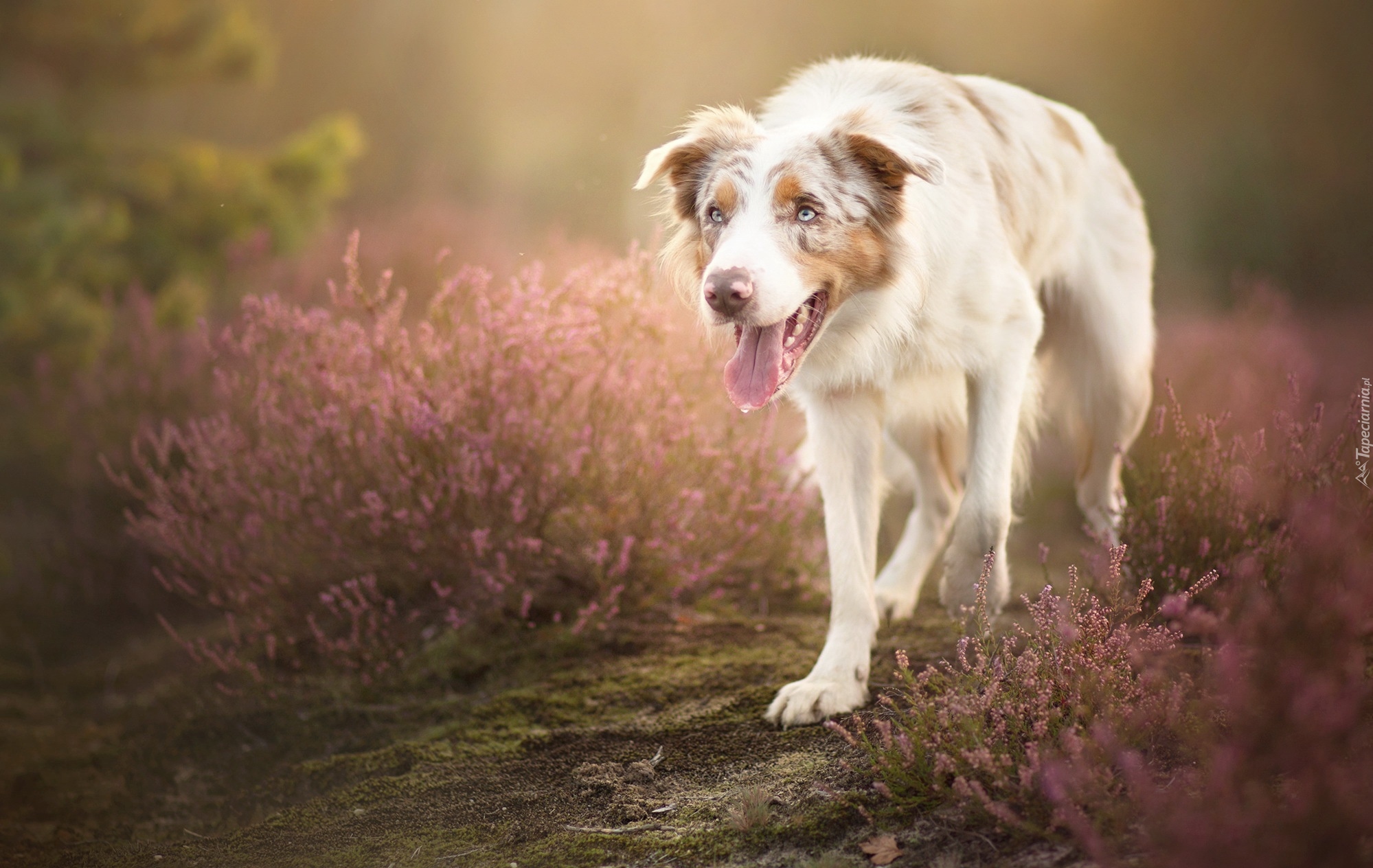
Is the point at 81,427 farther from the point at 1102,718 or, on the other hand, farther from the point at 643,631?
the point at 1102,718

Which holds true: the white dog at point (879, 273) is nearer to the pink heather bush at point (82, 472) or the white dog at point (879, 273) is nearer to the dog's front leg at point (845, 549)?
the dog's front leg at point (845, 549)

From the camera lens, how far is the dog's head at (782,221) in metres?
2.34

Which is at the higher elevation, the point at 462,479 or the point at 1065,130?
the point at 1065,130

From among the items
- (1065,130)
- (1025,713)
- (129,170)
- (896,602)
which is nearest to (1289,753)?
(1025,713)

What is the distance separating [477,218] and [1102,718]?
5821 millimetres

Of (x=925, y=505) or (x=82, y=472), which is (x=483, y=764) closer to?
(x=925, y=505)

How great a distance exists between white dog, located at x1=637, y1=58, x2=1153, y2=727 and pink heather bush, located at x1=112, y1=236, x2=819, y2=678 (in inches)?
24.9

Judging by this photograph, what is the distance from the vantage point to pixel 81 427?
482 cm

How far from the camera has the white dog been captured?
2477 mm

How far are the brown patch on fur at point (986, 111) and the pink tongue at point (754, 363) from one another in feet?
3.88

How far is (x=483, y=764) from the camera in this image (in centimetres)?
275

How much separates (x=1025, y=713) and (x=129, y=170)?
19.1ft

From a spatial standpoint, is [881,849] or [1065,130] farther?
[1065,130]

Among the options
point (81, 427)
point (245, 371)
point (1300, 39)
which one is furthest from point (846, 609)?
point (1300, 39)
